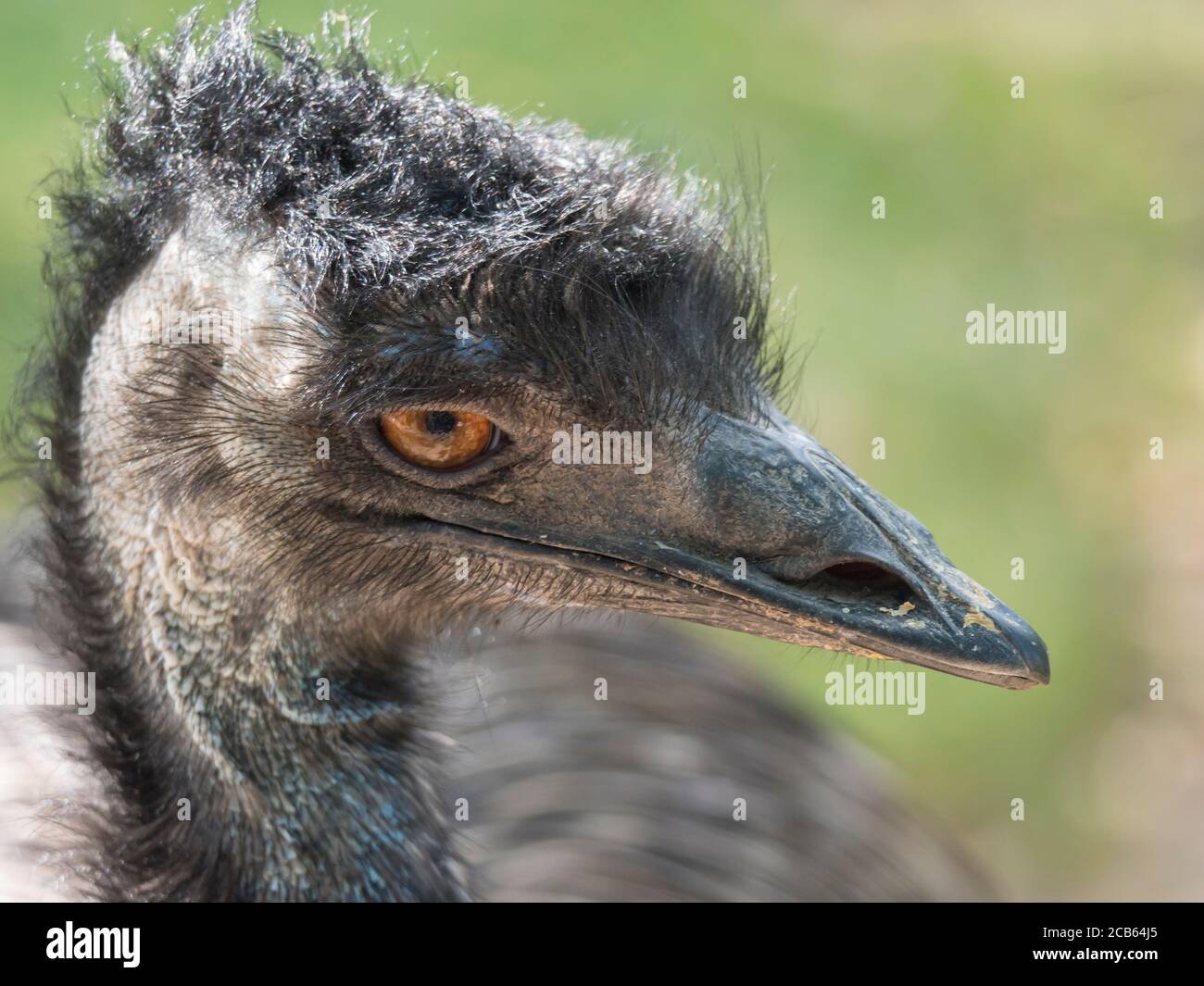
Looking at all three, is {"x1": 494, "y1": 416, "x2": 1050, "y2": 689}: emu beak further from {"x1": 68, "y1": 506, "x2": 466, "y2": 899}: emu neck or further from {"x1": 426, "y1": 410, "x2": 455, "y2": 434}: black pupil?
{"x1": 68, "y1": 506, "x2": 466, "y2": 899}: emu neck

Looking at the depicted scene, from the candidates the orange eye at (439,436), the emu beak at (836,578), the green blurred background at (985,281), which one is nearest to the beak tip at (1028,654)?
the emu beak at (836,578)

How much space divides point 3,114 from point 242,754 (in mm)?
4103

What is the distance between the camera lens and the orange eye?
2070mm

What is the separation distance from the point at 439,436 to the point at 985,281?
424 centimetres

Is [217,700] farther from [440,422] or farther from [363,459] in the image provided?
[440,422]

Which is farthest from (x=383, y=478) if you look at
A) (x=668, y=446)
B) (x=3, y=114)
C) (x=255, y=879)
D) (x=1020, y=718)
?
(x=3, y=114)

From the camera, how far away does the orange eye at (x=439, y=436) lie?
2070 millimetres

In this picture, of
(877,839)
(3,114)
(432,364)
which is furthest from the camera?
(3,114)

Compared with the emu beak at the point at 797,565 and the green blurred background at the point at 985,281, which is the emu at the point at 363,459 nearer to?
the emu beak at the point at 797,565

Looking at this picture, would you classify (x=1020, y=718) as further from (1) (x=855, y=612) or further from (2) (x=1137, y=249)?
(1) (x=855, y=612)

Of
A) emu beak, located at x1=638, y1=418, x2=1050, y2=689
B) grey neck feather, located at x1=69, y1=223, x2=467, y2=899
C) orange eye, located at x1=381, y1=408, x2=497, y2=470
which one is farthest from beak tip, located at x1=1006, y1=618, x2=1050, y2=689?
grey neck feather, located at x1=69, y1=223, x2=467, y2=899

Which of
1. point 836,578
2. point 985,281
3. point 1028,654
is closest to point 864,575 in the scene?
point 836,578

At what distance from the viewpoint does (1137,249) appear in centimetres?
617

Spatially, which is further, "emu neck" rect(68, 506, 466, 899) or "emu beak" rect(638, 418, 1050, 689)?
"emu neck" rect(68, 506, 466, 899)
